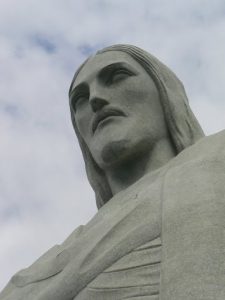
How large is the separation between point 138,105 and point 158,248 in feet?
9.14

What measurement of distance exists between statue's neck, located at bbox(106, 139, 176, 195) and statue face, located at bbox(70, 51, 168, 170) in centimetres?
7

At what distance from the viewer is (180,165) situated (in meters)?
7.68

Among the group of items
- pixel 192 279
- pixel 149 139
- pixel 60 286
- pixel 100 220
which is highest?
pixel 149 139

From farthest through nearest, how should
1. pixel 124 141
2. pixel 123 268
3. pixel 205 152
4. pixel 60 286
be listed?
pixel 124 141
pixel 205 152
pixel 60 286
pixel 123 268

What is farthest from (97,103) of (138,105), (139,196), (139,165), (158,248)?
(158,248)

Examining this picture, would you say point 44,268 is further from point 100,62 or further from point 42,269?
point 100,62

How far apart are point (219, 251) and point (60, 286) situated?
1.81 metres

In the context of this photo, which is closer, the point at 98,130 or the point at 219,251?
the point at 219,251

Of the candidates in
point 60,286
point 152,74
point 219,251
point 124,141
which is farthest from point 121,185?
point 219,251

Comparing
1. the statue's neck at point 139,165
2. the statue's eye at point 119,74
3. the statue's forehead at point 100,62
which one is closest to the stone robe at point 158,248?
the statue's neck at point 139,165

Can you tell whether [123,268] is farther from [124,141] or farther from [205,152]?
[124,141]

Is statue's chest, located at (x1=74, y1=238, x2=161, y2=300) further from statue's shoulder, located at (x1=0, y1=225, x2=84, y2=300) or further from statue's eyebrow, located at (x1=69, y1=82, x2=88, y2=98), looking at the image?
statue's eyebrow, located at (x1=69, y1=82, x2=88, y2=98)

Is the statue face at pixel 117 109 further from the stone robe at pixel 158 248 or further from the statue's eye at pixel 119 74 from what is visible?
the stone robe at pixel 158 248

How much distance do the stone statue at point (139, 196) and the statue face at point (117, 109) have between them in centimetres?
1
